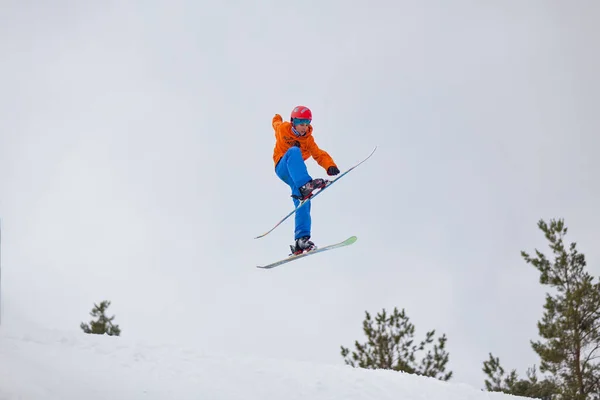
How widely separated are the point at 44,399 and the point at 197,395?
5.26 ft

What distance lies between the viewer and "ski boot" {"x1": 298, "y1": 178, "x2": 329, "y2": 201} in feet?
28.2

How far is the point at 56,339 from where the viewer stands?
7.98 m

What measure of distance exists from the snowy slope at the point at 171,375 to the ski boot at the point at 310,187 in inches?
83.9

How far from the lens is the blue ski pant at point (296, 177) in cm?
866

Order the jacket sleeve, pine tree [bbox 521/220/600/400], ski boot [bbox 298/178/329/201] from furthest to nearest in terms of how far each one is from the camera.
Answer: pine tree [bbox 521/220/600/400] < the jacket sleeve < ski boot [bbox 298/178/329/201]

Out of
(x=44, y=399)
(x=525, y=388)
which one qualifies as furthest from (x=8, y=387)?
(x=525, y=388)

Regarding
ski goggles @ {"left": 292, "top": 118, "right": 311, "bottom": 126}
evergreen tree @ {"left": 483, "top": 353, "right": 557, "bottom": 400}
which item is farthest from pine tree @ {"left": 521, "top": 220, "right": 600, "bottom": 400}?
ski goggles @ {"left": 292, "top": 118, "right": 311, "bottom": 126}

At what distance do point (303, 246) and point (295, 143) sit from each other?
139cm

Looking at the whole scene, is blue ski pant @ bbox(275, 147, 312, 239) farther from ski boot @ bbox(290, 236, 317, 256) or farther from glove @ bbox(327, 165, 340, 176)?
glove @ bbox(327, 165, 340, 176)

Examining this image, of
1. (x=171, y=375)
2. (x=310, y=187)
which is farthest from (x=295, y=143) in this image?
(x=171, y=375)

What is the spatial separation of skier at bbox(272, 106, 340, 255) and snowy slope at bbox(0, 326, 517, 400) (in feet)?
5.73

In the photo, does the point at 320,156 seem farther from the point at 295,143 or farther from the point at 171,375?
the point at 171,375

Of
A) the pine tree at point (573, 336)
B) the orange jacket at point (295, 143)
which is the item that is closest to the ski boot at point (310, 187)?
the orange jacket at point (295, 143)

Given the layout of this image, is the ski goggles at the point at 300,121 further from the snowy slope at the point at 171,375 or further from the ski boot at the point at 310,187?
the snowy slope at the point at 171,375
